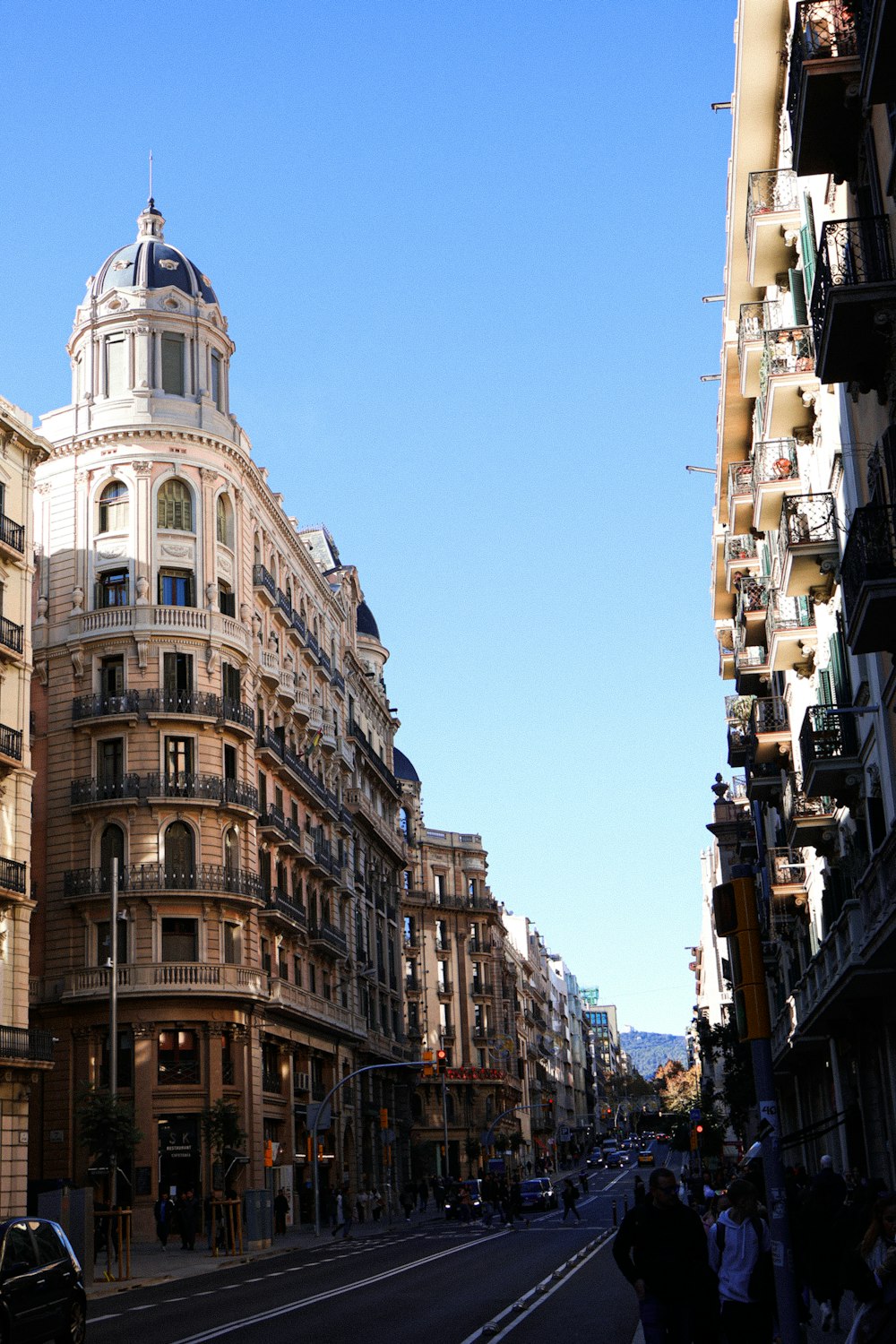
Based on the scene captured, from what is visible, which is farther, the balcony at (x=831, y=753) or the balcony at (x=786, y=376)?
the balcony at (x=786, y=376)

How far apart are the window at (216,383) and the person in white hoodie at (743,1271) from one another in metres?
→ 46.5

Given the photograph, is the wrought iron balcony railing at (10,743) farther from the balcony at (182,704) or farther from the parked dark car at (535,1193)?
the parked dark car at (535,1193)

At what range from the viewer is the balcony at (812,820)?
99.0 ft

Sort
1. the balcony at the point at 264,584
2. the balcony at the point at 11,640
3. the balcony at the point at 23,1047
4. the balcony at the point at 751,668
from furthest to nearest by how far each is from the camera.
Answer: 1. the balcony at the point at 264,584
2. the balcony at the point at 751,668
3. the balcony at the point at 11,640
4. the balcony at the point at 23,1047

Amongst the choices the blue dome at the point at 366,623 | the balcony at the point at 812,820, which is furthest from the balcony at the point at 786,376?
the blue dome at the point at 366,623

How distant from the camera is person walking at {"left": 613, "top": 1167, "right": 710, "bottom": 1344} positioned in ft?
39.4

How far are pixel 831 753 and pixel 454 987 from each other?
88574mm

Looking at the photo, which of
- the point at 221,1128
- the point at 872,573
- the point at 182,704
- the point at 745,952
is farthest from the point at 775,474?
the point at 182,704

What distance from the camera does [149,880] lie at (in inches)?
1970

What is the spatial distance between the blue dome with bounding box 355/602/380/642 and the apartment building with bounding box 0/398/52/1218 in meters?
48.6

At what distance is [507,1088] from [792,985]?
78914 mm

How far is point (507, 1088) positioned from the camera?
384ft

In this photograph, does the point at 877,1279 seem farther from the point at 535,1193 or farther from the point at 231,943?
the point at 535,1193

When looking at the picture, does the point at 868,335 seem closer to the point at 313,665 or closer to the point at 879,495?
the point at 879,495
